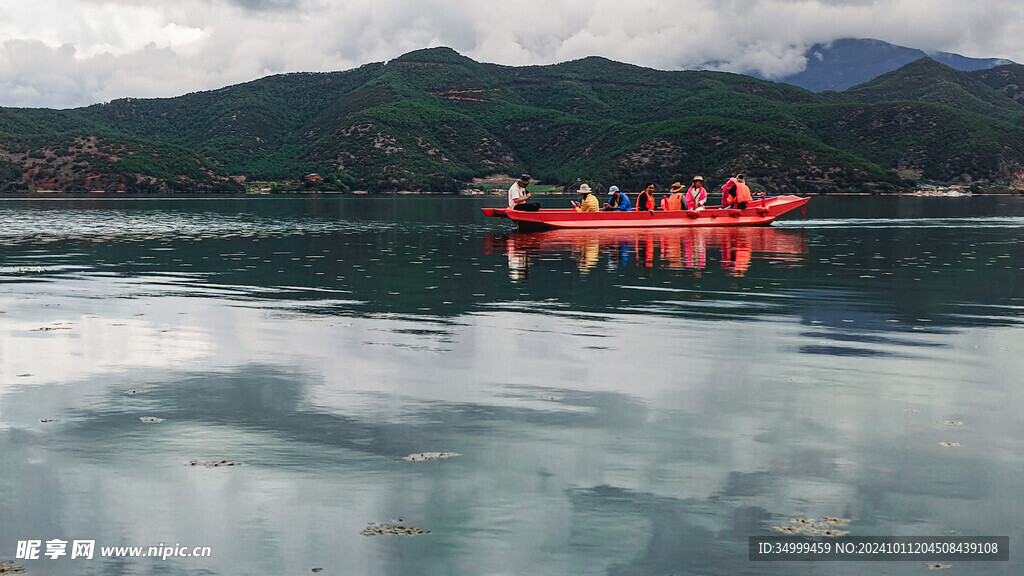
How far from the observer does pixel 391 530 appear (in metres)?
7.55

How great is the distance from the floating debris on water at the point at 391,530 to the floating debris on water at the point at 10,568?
8.16 feet

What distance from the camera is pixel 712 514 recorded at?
25.9ft

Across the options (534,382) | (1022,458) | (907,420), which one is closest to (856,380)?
(907,420)

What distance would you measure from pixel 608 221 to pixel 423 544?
147 feet

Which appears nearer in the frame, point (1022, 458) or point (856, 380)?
point (1022, 458)

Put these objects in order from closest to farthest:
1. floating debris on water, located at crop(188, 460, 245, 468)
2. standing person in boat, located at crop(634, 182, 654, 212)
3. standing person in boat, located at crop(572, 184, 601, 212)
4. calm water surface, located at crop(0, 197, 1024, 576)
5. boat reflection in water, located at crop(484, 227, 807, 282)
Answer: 1. calm water surface, located at crop(0, 197, 1024, 576)
2. floating debris on water, located at crop(188, 460, 245, 468)
3. boat reflection in water, located at crop(484, 227, 807, 282)
4. standing person in boat, located at crop(634, 182, 654, 212)
5. standing person in boat, located at crop(572, 184, 601, 212)

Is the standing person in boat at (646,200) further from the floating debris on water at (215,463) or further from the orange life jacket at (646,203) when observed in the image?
the floating debris on water at (215,463)

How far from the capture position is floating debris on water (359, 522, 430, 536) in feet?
24.6

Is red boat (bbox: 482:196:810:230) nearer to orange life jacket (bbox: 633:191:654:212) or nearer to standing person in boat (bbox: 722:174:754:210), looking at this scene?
orange life jacket (bbox: 633:191:654:212)

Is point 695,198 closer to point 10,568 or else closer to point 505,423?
point 505,423

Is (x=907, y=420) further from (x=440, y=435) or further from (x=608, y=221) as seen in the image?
(x=608, y=221)

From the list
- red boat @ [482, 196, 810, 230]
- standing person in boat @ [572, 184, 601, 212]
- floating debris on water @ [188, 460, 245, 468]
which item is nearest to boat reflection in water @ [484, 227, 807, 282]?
red boat @ [482, 196, 810, 230]

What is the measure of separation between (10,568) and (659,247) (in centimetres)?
3390

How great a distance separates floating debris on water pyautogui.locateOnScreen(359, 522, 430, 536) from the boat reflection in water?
19.7 meters
